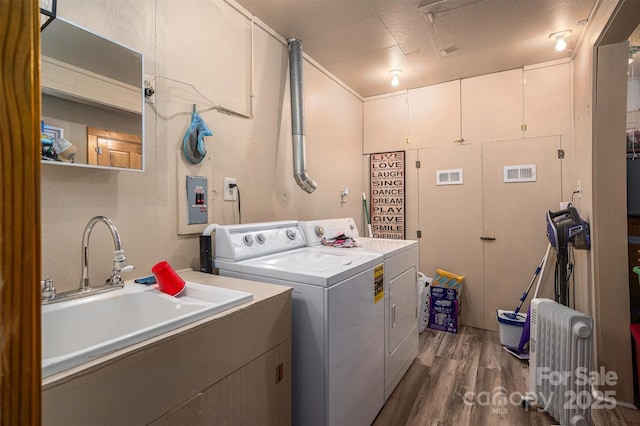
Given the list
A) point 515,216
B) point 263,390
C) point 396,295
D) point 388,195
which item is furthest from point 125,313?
point 515,216

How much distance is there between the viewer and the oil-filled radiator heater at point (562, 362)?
1.68 m

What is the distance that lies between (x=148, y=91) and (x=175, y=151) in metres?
0.31

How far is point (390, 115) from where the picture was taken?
12.2 ft

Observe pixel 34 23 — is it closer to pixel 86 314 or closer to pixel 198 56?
pixel 86 314

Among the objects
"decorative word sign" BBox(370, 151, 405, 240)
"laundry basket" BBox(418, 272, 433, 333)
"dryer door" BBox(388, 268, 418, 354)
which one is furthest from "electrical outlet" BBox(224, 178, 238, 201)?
"decorative word sign" BBox(370, 151, 405, 240)

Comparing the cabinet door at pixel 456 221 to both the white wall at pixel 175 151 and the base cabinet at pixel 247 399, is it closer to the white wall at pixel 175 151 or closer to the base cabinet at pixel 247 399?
the white wall at pixel 175 151

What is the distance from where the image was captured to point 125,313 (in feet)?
4.12

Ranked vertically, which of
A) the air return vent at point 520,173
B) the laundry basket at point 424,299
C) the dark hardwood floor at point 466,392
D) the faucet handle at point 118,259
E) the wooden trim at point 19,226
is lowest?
the dark hardwood floor at point 466,392

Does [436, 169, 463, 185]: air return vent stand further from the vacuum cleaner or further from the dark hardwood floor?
the dark hardwood floor

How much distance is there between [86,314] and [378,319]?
4.59 ft

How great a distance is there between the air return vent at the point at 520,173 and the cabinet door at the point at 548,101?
0.31 meters

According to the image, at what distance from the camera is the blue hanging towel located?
68.1 inches

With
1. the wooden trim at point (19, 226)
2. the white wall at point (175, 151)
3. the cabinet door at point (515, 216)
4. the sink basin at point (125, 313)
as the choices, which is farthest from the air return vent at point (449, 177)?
the wooden trim at point (19, 226)

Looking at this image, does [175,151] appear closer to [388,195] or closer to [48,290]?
[48,290]
